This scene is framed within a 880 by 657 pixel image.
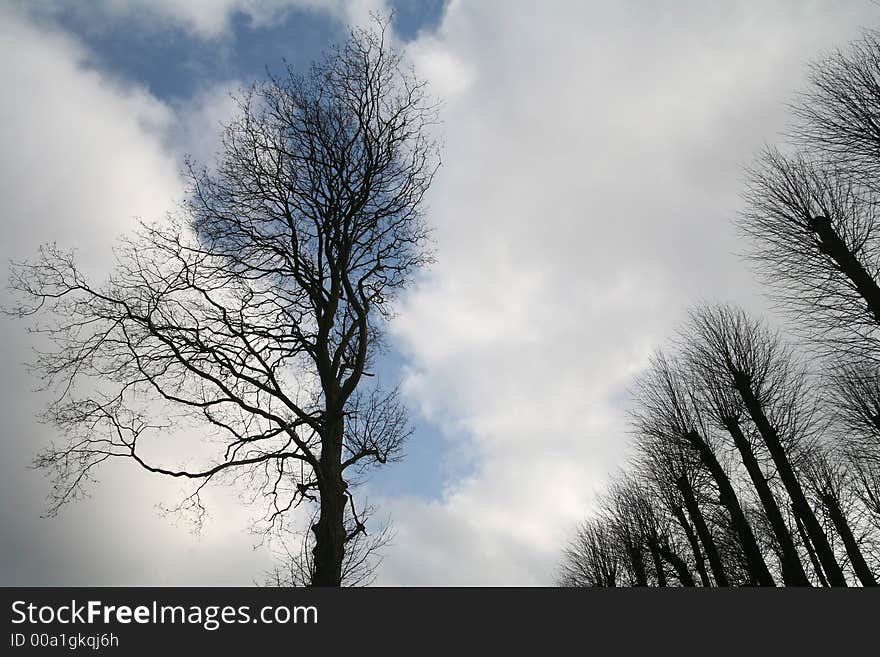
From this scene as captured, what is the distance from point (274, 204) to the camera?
27.2ft

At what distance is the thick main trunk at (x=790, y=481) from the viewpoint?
10.7 m

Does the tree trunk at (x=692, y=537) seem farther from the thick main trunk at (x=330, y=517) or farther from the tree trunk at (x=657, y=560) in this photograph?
the thick main trunk at (x=330, y=517)

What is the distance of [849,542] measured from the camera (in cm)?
1372

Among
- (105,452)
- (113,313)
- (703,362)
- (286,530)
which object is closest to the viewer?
(105,452)

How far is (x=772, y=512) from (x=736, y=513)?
0.93 metres

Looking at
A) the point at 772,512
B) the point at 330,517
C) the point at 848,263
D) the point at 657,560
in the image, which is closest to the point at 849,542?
the point at 772,512

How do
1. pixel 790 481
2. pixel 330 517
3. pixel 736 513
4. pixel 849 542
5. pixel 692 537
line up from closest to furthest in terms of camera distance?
pixel 330 517, pixel 790 481, pixel 736 513, pixel 849 542, pixel 692 537

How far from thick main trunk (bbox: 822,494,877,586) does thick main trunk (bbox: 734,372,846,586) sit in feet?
7.03

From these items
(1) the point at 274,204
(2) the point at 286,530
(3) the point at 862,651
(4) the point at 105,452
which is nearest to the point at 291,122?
(1) the point at 274,204

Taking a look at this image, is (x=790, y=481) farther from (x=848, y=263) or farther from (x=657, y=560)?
(x=657, y=560)

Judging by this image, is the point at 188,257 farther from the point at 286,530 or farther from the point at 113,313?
the point at 286,530

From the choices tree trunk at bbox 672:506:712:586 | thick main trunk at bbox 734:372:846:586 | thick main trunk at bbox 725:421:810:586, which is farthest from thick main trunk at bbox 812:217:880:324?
tree trunk at bbox 672:506:712:586

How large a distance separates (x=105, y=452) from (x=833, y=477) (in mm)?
19324

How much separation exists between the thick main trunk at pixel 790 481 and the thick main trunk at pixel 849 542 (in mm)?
2144
